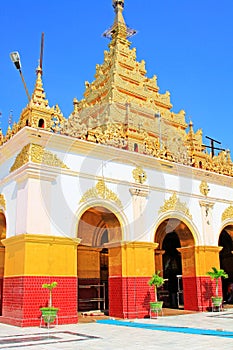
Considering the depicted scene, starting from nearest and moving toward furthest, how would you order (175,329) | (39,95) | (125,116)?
(175,329) < (39,95) < (125,116)

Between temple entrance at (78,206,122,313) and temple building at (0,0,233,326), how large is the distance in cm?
4

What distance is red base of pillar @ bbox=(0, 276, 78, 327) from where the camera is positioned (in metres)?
9.13

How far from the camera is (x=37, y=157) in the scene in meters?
10.1

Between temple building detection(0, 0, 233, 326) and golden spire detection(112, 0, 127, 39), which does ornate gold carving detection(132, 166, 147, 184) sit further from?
golden spire detection(112, 0, 127, 39)

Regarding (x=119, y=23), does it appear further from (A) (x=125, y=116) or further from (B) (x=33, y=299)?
(B) (x=33, y=299)

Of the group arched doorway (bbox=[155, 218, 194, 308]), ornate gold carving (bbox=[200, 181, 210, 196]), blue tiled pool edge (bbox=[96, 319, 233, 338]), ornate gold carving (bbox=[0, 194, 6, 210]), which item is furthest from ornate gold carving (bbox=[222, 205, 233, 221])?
ornate gold carving (bbox=[0, 194, 6, 210])

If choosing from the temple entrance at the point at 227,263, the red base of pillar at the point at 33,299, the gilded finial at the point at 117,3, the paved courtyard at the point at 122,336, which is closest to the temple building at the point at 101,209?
the red base of pillar at the point at 33,299

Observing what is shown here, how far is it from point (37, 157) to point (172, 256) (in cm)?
896

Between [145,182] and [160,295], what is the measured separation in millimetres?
4944

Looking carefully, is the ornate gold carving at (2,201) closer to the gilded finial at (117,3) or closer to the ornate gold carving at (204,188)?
the ornate gold carving at (204,188)

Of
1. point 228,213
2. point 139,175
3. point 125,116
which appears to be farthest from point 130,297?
point 125,116

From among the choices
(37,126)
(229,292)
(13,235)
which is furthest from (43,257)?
(229,292)

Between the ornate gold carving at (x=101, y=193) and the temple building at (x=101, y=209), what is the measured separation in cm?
3

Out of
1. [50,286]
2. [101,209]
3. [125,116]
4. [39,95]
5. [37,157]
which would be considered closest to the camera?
[50,286]
